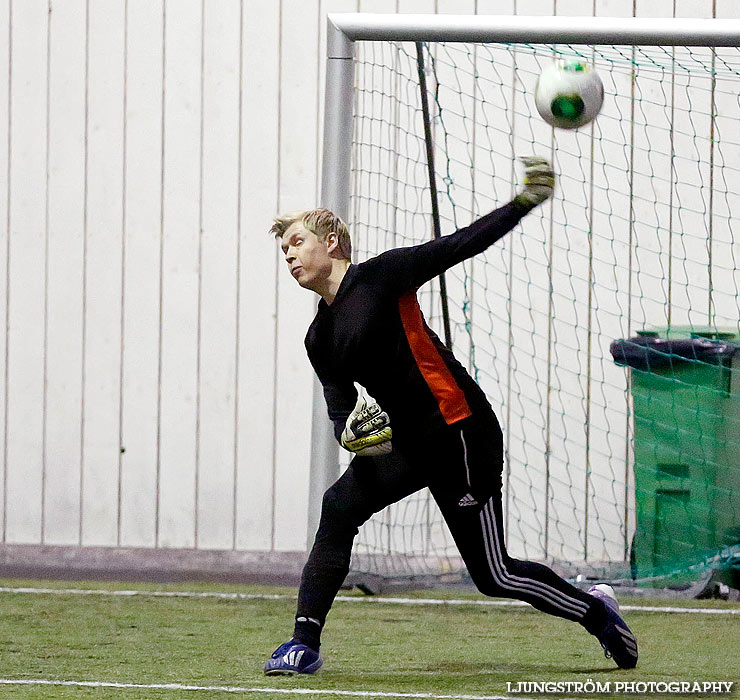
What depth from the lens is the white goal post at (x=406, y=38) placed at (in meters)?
5.62

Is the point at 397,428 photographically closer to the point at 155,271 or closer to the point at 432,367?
the point at 432,367

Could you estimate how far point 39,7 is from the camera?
7.77 metres

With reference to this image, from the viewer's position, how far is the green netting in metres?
7.25

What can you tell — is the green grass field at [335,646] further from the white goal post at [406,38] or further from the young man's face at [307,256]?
the young man's face at [307,256]

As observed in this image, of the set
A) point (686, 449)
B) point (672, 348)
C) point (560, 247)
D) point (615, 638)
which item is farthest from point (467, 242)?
point (560, 247)

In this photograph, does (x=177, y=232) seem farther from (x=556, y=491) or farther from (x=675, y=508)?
(x=675, y=508)

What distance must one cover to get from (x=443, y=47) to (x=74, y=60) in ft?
7.45

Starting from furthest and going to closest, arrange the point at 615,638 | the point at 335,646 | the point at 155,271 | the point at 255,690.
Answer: the point at 155,271 → the point at 335,646 → the point at 615,638 → the point at 255,690

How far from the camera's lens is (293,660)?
4305 millimetres

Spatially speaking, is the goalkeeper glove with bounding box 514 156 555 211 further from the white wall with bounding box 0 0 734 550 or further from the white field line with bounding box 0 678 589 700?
the white wall with bounding box 0 0 734 550

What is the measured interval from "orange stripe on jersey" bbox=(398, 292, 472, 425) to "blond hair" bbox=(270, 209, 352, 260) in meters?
0.32

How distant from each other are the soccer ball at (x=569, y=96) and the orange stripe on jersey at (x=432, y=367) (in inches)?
40.6

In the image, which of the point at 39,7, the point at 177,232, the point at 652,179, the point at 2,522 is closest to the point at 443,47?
the point at 652,179

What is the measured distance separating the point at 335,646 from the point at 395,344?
148 cm
